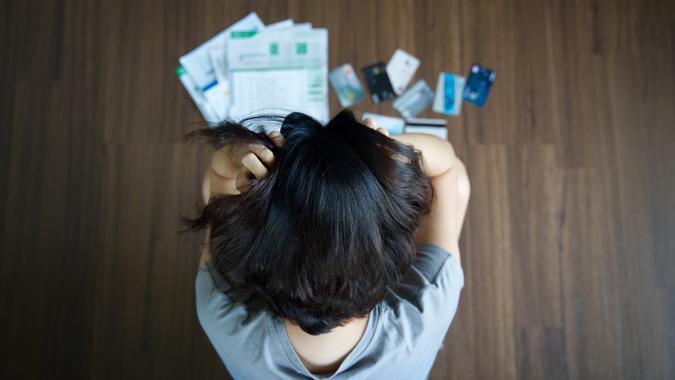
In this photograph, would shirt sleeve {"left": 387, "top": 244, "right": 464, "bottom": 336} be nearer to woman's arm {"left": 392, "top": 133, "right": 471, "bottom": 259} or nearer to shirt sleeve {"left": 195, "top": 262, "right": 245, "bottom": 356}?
woman's arm {"left": 392, "top": 133, "right": 471, "bottom": 259}

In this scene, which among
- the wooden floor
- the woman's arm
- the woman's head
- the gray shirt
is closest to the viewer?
the woman's head

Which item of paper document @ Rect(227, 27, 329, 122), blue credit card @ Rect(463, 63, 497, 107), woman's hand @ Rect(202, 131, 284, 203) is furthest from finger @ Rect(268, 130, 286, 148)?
blue credit card @ Rect(463, 63, 497, 107)

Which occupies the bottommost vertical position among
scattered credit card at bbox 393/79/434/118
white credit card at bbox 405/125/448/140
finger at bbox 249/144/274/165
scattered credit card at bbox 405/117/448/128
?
finger at bbox 249/144/274/165

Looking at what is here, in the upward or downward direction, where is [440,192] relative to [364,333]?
upward

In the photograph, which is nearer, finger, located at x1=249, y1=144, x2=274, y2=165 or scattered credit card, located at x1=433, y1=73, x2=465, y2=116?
finger, located at x1=249, y1=144, x2=274, y2=165

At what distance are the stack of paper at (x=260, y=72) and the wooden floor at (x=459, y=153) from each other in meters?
0.05

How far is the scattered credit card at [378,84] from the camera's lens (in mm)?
1194

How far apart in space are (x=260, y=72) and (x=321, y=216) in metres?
0.92

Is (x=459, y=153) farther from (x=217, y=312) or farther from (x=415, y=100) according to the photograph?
(x=217, y=312)

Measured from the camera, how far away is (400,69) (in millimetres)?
1209

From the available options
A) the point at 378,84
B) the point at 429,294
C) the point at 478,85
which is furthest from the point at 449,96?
the point at 429,294

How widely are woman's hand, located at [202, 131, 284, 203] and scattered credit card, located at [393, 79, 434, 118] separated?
26.3 inches

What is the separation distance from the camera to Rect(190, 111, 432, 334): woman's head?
0.40 m

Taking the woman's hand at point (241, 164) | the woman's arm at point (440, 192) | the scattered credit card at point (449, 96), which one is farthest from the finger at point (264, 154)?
the scattered credit card at point (449, 96)
